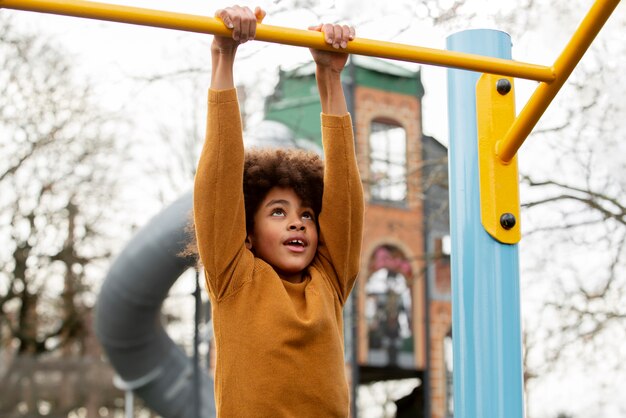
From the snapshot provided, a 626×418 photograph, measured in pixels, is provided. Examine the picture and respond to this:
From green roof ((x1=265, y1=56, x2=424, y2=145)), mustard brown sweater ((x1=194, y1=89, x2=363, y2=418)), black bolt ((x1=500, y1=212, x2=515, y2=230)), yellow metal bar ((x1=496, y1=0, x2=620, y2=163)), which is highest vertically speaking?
green roof ((x1=265, y1=56, x2=424, y2=145))

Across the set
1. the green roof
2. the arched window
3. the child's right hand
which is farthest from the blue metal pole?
the arched window

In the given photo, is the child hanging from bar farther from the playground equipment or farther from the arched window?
the arched window

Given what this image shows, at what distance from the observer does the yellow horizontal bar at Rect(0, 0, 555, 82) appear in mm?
1588

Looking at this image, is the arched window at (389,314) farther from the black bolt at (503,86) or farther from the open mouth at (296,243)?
the open mouth at (296,243)

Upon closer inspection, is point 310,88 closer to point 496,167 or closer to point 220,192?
point 496,167

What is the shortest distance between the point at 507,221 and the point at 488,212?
0.04 metres

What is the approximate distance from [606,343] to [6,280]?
9050 millimetres

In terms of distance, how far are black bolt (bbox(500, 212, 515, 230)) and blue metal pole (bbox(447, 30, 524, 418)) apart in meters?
0.04

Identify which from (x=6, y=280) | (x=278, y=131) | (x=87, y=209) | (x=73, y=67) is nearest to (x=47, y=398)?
(x=6, y=280)

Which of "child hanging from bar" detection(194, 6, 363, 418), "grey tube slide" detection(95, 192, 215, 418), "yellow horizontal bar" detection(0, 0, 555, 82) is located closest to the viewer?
"yellow horizontal bar" detection(0, 0, 555, 82)

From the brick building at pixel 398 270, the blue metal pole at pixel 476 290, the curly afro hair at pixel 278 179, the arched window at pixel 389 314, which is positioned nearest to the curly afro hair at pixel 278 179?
the curly afro hair at pixel 278 179

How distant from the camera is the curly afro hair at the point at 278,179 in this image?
1986mm

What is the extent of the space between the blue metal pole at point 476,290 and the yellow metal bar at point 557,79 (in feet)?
0.27

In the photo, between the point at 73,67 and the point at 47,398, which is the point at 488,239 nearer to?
the point at 73,67
